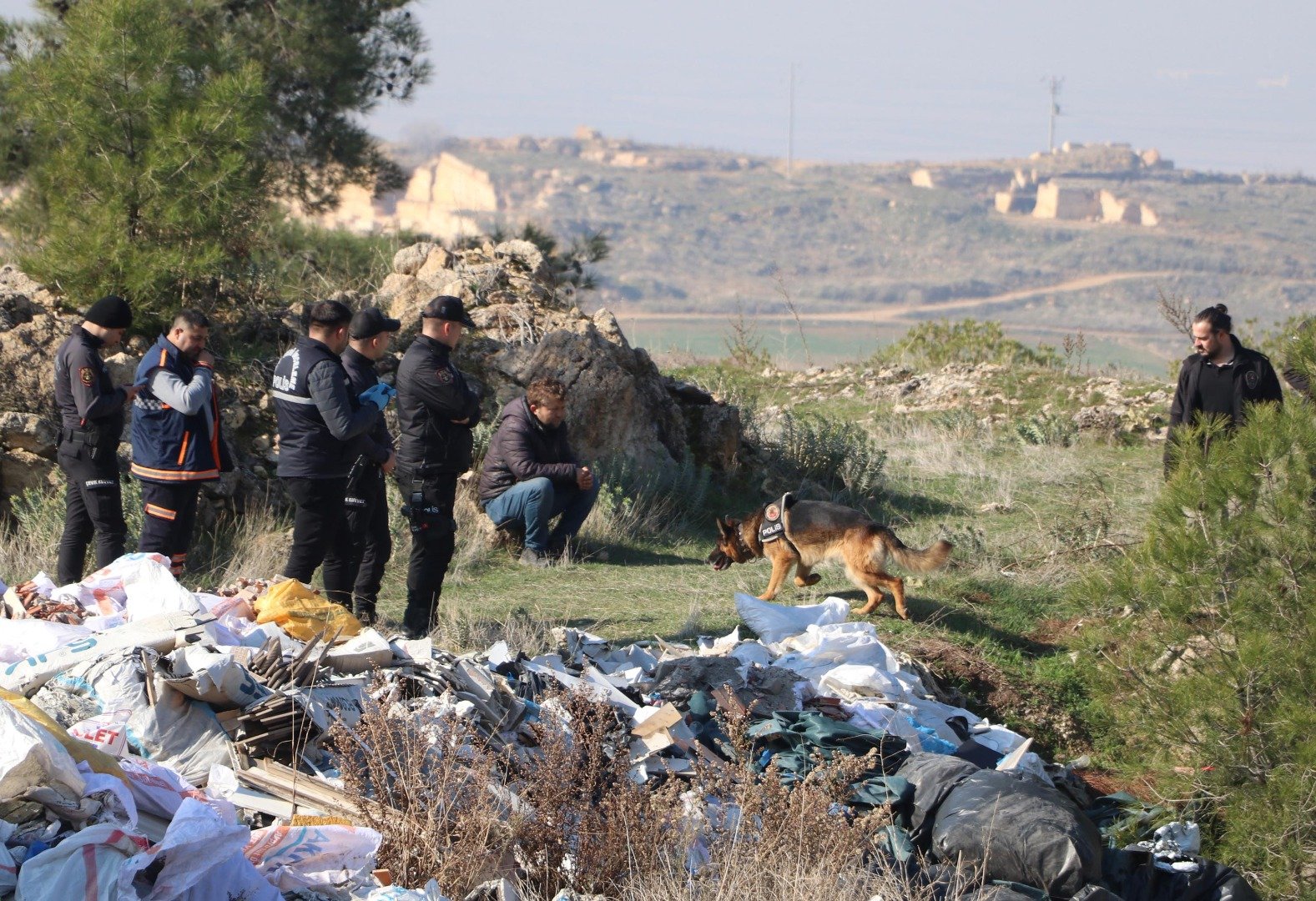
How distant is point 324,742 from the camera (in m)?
4.76

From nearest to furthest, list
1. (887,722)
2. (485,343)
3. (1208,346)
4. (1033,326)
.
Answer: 1. (887,722)
2. (1208,346)
3. (485,343)
4. (1033,326)

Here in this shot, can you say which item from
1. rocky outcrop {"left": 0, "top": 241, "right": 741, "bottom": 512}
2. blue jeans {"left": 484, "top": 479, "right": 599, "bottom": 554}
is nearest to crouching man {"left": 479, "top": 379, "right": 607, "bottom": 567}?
blue jeans {"left": 484, "top": 479, "right": 599, "bottom": 554}

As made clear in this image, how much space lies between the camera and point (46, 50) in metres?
11.3

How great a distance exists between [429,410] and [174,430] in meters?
1.32

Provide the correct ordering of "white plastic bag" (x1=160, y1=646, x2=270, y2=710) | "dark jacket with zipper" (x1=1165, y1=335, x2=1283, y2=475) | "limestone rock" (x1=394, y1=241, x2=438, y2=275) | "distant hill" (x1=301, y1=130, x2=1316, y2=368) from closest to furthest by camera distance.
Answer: "white plastic bag" (x1=160, y1=646, x2=270, y2=710)
"dark jacket with zipper" (x1=1165, y1=335, x2=1283, y2=475)
"limestone rock" (x1=394, y1=241, x2=438, y2=275)
"distant hill" (x1=301, y1=130, x2=1316, y2=368)

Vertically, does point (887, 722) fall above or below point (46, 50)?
below

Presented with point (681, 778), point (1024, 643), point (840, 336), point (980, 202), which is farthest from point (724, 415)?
point (980, 202)

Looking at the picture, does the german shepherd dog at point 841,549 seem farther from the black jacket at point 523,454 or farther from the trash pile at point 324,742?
the black jacket at point 523,454

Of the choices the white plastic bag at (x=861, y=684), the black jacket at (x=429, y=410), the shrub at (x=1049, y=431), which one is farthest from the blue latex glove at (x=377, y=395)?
the shrub at (x=1049, y=431)

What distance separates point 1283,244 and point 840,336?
121ft

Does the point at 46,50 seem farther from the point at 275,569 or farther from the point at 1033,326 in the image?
the point at 1033,326

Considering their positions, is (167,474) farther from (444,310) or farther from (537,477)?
(537,477)

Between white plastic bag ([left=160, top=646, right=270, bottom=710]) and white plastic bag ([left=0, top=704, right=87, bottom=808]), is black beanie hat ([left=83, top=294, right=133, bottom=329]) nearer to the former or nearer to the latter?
white plastic bag ([left=160, top=646, right=270, bottom=710])

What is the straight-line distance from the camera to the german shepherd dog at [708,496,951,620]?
7.86 meters
